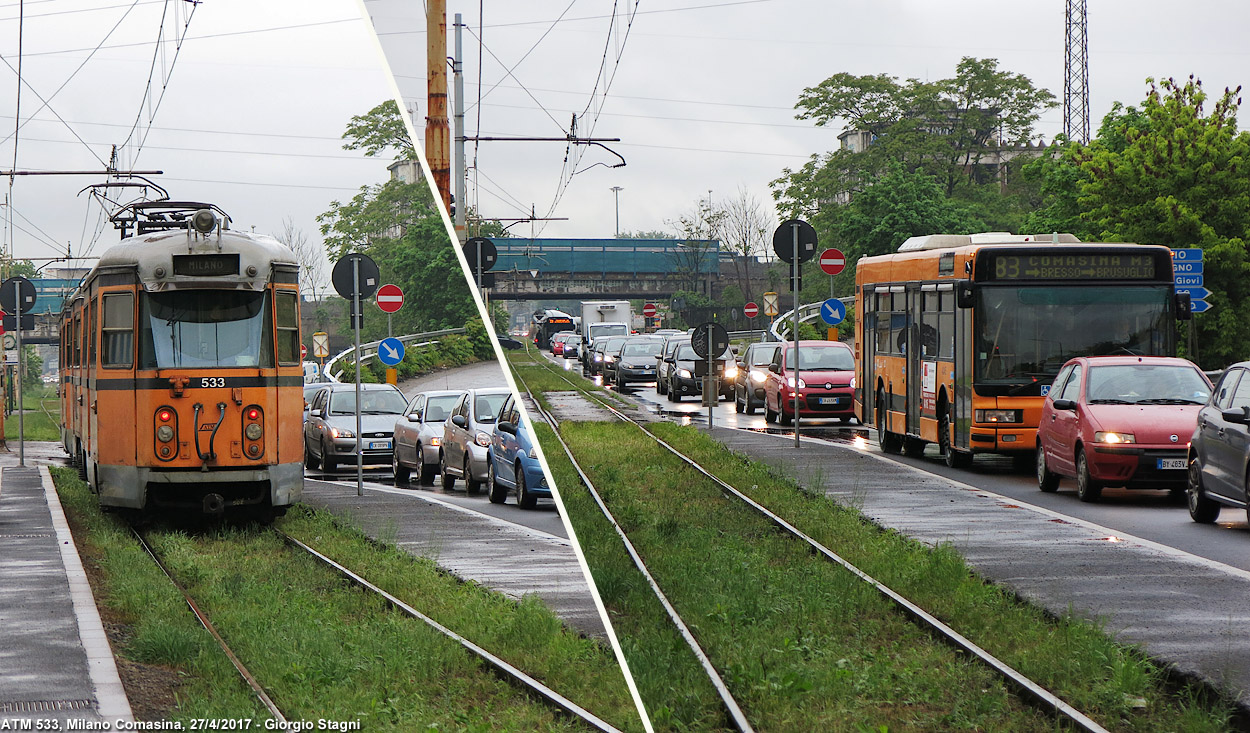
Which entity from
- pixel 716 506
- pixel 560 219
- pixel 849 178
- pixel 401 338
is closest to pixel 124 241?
pixel 716 506

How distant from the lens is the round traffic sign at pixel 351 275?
197 inches

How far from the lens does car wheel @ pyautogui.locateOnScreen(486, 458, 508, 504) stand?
18.7 metres

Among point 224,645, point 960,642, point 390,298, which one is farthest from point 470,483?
point 390,298

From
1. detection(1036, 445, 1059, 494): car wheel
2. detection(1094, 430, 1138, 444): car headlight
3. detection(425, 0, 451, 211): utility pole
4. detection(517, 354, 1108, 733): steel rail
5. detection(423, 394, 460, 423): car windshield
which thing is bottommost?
detection(517, 354, 1108, 733): steel rail

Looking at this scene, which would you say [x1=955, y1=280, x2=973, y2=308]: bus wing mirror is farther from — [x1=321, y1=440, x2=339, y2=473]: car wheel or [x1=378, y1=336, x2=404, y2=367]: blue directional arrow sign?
[x1=378, y1=336, x2=404, y2=367]: blue directional arrow sign

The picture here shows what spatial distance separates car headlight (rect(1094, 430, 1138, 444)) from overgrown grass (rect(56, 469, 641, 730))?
703 centimetres

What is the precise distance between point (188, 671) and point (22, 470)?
2017cm

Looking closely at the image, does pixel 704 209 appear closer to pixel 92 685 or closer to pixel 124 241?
pixel 92 685

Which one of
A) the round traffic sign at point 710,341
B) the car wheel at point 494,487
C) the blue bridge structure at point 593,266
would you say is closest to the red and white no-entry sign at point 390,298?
the blue bridge structure at point 593,266

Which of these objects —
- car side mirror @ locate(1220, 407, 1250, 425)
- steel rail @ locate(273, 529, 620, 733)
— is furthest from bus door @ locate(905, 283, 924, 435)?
steel rail @ locate(273, 529, 620, 733)

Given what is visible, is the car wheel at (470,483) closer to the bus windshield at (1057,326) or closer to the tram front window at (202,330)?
the tram front window at (202,330)

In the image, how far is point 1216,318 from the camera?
4.91m

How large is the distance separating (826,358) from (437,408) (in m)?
12.6

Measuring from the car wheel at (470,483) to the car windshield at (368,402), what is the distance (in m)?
6.63
